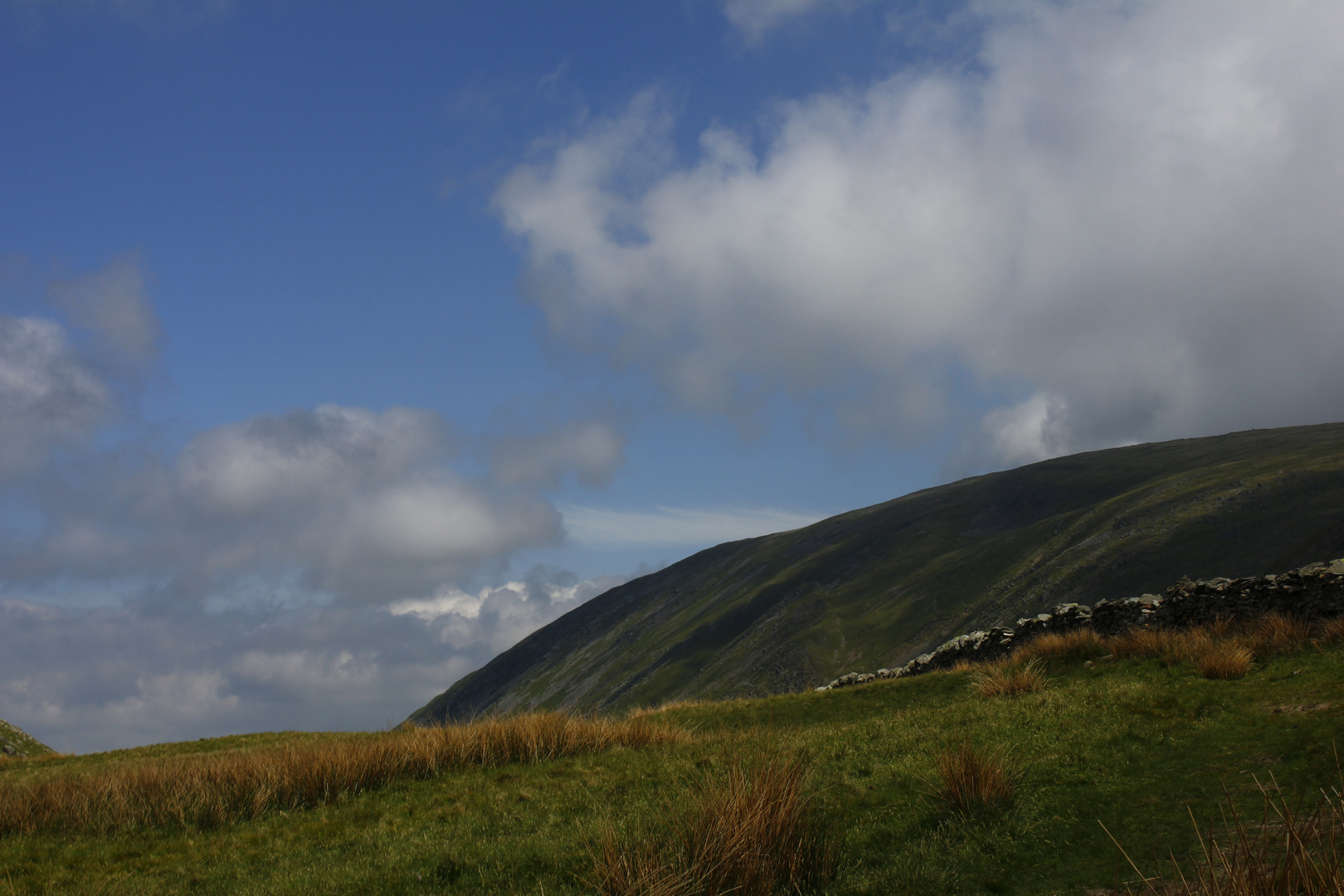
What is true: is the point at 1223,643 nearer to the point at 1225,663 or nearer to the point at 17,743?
the point at 1225,663

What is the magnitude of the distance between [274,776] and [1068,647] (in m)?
19.5

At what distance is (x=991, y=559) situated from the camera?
126 m

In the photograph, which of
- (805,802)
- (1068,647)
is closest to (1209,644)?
(1068,647)

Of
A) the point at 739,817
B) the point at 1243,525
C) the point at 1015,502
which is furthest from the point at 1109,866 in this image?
the point at 1015,502

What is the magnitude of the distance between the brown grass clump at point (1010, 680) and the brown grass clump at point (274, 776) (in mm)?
7617

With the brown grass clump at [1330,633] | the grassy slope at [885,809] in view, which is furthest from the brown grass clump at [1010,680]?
the brown grass clump at [1330,633]

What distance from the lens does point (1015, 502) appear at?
168375 mm

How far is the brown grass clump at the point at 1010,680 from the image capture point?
18359 millimetres

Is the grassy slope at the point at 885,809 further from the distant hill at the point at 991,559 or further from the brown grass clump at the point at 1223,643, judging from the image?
the distant hill at the point at 991,559

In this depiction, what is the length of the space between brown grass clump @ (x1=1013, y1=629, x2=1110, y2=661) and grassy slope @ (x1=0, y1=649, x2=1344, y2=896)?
440 cm

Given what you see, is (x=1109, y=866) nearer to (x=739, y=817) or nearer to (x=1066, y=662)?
(x=739, y=817)

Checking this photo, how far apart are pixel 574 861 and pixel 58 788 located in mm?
11770

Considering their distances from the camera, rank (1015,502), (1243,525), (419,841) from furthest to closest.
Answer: (1015,502) < (1243,525) < (419,841)


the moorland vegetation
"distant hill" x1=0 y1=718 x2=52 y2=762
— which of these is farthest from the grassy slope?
"distant hill" x1=0 y1=718 x2=52 y2=762
